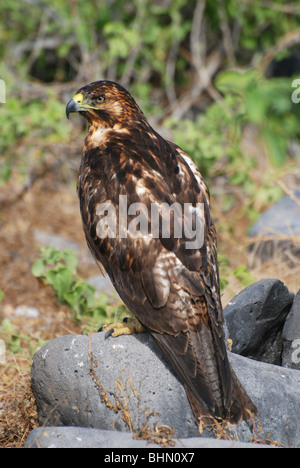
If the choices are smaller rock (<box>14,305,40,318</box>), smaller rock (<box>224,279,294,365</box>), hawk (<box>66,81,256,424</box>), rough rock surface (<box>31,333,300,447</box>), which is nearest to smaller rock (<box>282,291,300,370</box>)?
smaller rock (<box>224,279,294,365</box>)

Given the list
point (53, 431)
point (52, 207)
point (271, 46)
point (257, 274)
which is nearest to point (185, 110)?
point (271, 46)

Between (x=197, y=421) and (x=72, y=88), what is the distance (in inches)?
248

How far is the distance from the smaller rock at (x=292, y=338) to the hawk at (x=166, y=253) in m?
0.74

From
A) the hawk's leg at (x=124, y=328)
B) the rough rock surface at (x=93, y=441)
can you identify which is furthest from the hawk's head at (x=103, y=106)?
the rough rock surface at (x=93, y=441)

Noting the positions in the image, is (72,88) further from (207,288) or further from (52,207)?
(207,288)

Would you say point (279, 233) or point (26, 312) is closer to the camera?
point (279, 233)

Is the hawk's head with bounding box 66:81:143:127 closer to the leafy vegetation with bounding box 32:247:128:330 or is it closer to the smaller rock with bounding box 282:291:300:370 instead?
the leafy vegetation with bounding box 32:247:128:330

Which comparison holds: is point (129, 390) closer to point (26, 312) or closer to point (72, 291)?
point (72, 291)

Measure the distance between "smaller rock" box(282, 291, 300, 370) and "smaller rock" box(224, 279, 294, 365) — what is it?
7 cm

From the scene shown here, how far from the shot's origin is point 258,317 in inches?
174

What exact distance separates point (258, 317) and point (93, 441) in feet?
5.13

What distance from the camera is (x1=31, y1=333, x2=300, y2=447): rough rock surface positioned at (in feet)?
12.0

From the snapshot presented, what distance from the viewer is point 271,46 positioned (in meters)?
9.68

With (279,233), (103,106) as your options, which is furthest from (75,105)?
(279,233)
